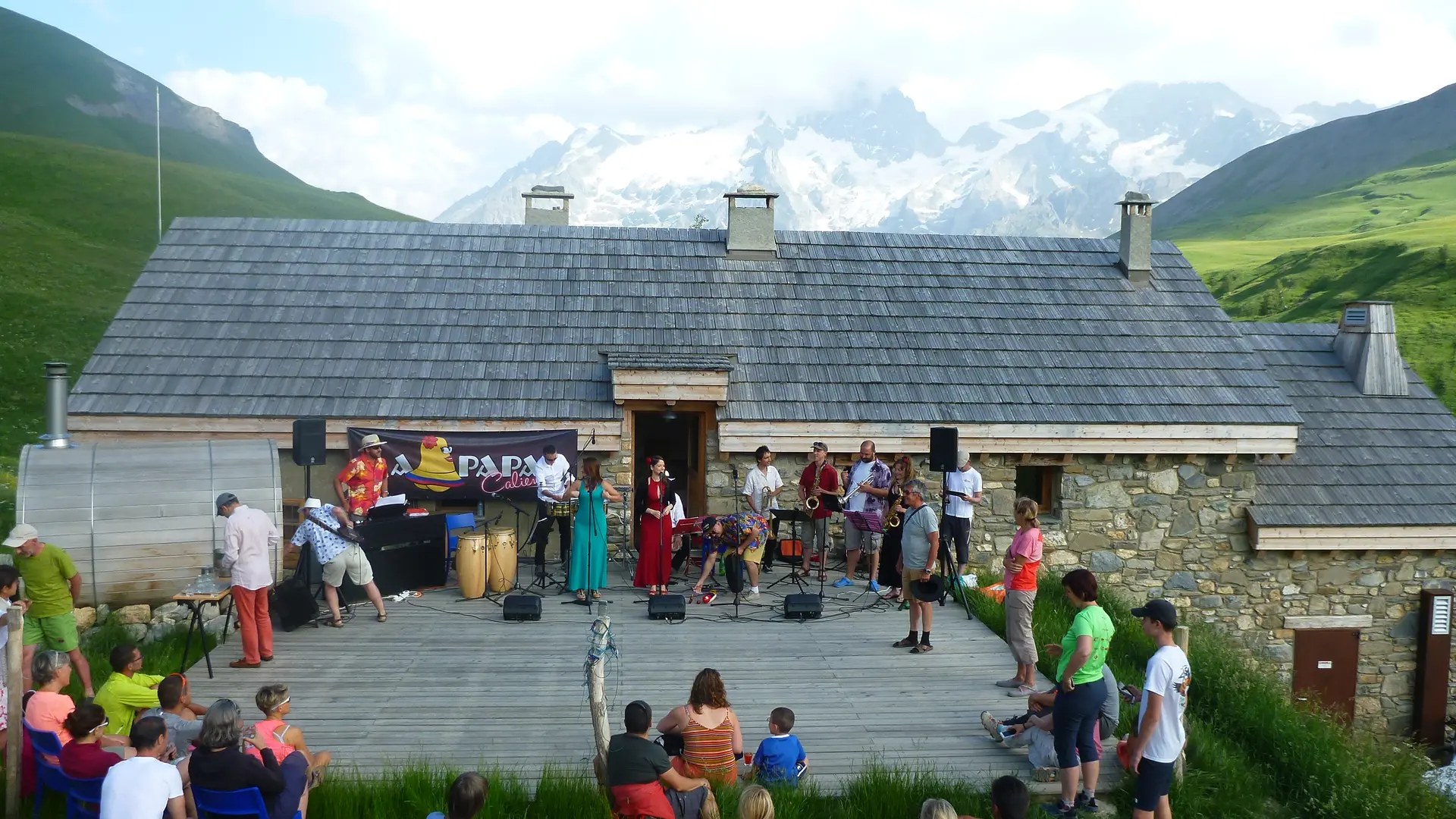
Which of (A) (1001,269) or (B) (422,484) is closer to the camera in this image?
(B) (422,484)

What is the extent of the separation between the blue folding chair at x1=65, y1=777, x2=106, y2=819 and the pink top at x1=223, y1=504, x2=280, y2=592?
8.60 feet

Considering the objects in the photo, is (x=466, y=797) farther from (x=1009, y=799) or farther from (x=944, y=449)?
(x=944, y=449)

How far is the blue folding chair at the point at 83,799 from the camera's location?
5957 millimetres

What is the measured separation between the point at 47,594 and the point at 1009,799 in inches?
282

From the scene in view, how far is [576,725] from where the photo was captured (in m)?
7.85

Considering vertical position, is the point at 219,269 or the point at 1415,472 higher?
the point at 219,269

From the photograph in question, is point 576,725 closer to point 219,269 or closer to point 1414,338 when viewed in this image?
point 219,269

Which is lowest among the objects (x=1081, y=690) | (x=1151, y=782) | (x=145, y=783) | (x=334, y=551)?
(x=1151, y=782)

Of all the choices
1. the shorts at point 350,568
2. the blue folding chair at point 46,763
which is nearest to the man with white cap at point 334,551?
the shorts at point 350,568

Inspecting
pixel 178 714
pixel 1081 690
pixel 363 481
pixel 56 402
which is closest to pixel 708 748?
pixel 1081 690

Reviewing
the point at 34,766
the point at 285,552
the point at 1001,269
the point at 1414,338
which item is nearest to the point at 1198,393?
the point at 1001,269

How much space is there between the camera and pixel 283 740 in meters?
6.19

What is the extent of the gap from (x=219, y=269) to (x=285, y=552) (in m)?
4.87

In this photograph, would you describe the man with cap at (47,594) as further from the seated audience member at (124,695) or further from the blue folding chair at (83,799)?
the blue folding chair at (83,799)
